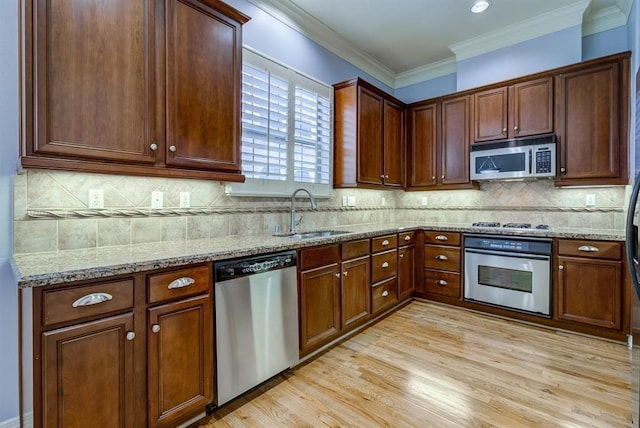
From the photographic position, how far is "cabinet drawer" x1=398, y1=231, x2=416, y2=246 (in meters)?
3.56

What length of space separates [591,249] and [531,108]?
1564 millimetres

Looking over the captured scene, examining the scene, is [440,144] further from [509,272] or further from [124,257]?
[124,257]

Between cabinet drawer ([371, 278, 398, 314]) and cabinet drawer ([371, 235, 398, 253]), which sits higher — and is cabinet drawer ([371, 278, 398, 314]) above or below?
below

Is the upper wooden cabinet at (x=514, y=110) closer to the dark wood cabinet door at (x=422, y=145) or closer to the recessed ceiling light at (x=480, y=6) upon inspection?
the dark wood cabinet door at (x=422, y=145)

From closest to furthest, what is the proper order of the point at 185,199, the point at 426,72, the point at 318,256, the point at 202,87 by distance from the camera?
the point at 202,87
the point at 185,199
the point at 318,256
the point at 426,72

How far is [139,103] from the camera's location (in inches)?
69.4

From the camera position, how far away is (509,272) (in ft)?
10.7

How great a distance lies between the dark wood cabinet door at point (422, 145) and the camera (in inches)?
164

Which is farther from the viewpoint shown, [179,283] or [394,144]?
[394,144]

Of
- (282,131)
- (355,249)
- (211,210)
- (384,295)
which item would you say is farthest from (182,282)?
(384,295)

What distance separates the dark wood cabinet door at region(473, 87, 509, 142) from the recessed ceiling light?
87 centimetres

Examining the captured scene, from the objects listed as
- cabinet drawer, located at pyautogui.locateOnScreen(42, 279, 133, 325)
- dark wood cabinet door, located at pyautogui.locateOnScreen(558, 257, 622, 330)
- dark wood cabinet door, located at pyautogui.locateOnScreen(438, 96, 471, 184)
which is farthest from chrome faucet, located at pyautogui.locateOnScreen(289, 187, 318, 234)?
dark wood cabinet door, located at pyautogui.locateOnScreen(558, 257, 622, 330)

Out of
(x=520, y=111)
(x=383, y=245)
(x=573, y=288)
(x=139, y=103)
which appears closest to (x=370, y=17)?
(x=520, y=111)

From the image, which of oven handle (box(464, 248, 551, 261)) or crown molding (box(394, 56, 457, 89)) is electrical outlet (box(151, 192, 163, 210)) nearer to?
oven handle (box(464, 248, 551, 261))
